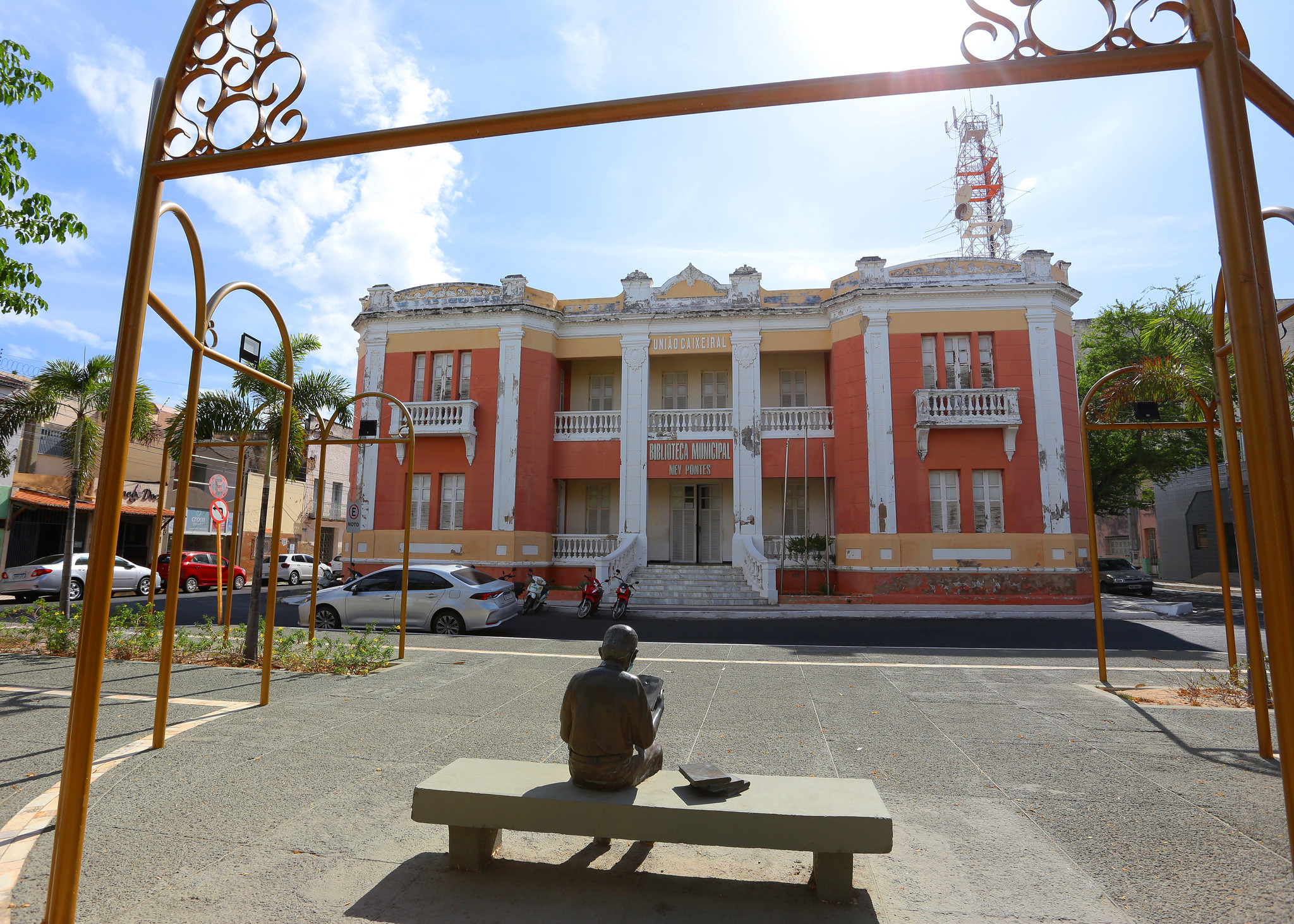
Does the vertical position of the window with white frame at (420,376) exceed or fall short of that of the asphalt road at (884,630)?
it exceeds it

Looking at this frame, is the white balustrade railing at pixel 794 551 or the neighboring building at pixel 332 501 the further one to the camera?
the neighboring building at pixel 332 501

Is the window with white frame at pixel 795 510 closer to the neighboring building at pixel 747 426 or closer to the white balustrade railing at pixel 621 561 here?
the neighboring building at pixel 747 426

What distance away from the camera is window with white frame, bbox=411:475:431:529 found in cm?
2239

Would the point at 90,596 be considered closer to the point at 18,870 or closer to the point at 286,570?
the point at 18,870

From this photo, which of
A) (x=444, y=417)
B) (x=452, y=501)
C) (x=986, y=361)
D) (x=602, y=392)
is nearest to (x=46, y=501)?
(x=452, y=501)

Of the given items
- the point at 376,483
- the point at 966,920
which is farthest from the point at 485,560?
the point at 966,920

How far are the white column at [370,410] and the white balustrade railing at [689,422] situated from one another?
29.2 ft

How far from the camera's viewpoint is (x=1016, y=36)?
8.61 feet

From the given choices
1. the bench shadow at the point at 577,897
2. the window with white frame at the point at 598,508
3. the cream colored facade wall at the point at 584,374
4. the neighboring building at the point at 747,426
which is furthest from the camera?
the cream colored facade wall at the point at 584,374

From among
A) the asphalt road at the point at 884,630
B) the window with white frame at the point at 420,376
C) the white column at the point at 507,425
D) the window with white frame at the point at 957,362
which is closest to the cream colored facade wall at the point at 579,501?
the white column at the point at 507,425

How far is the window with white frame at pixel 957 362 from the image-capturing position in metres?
20.7

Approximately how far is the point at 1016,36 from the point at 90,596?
4.31 m

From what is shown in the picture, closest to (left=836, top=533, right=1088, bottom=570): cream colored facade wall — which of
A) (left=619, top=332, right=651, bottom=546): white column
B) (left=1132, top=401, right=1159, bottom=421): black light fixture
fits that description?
(left=619, top=332, right=651, bottom=546): white column

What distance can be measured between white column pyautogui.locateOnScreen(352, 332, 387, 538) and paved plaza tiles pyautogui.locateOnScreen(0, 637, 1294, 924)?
14.2 meters
